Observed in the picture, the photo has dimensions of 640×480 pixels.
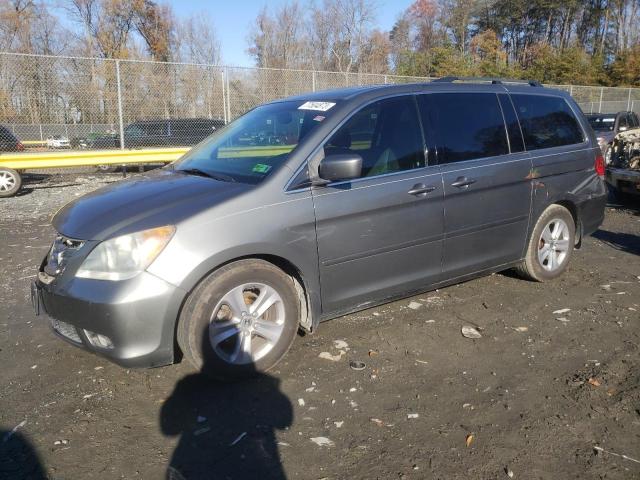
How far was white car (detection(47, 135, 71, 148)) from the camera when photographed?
11.8 m

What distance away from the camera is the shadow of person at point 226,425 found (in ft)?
8.36

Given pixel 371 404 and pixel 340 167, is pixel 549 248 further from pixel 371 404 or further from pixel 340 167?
pixel 371 404

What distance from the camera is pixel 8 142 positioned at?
11047mm

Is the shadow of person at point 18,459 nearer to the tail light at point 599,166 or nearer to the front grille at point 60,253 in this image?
the front grille at point 60,253

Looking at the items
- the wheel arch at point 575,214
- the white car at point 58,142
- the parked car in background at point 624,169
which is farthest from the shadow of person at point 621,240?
the white car at point 58,142

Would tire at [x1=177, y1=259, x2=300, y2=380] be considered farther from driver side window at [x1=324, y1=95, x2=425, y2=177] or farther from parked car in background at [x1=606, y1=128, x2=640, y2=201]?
parked car in background at [x1=606, y1=128, x2=640, y2=201]

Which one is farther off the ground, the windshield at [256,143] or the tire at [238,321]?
the windshield at [256,143]

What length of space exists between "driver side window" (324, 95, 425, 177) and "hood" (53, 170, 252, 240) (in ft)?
2.89

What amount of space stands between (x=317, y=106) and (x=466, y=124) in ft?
4.32

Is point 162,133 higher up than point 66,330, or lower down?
higher up

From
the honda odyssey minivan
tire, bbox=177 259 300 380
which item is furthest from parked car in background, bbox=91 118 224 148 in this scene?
tire, bbox=177 259 300 380

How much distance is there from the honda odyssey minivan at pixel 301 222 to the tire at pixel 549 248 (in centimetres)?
3

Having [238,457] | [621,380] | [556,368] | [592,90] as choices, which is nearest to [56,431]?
[238,457]

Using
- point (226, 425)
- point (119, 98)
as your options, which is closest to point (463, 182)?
point (226, 425)
